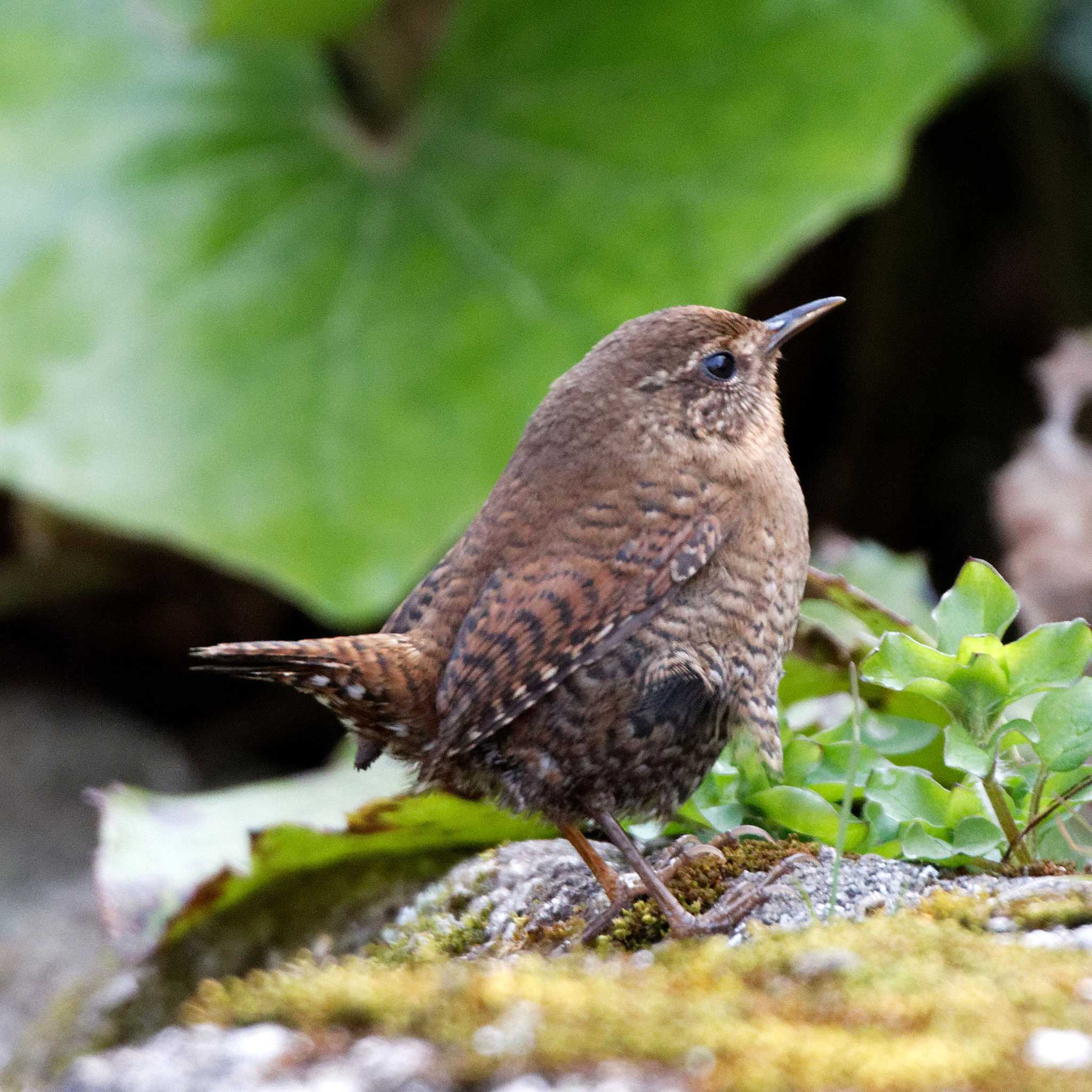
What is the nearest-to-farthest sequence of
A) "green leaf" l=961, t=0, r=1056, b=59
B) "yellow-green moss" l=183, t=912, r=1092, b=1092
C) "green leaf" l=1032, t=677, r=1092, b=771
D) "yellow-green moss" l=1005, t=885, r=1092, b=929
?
"yellow-green moss" l=183, t=912, r=1092, b=1092, "yellow-green moss" l=1005, t=885, r=1092, b=929, "green leaf" l=1032, t=677, r=1092, b=771, "green leaf" l=961, t=0, r=1056, b=59

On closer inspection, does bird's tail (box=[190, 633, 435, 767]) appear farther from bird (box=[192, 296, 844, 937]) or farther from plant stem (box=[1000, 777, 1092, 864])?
plant stem (box=[1000, 777, 1092, 864])

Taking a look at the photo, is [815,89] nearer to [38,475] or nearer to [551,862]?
[38,475]

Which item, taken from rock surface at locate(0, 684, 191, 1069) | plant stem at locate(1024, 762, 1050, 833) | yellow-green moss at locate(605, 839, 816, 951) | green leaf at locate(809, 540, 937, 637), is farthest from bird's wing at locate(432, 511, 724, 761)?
rock surface at locate(0, 684, 191, 1069)

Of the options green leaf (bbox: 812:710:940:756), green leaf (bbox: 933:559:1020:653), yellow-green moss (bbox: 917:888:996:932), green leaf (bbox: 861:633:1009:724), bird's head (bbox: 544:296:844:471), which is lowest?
yellow-green moss (bbox: 917:888:996:932)

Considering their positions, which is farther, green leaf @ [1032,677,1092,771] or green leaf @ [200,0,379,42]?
green leaf @ [200,0,379,42]

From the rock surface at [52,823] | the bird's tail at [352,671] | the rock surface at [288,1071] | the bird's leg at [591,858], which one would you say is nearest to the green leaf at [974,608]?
the bird's leg at [591,858]

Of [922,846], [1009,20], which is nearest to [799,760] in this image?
[922,846]

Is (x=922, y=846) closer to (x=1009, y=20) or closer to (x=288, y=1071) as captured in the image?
(x=288, y=1071)

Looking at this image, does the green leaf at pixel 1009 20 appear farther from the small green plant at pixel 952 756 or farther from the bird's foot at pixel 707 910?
the bird's foot at pixel 707 910

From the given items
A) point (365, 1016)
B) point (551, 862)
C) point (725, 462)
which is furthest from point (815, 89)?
point (365, 1016)
